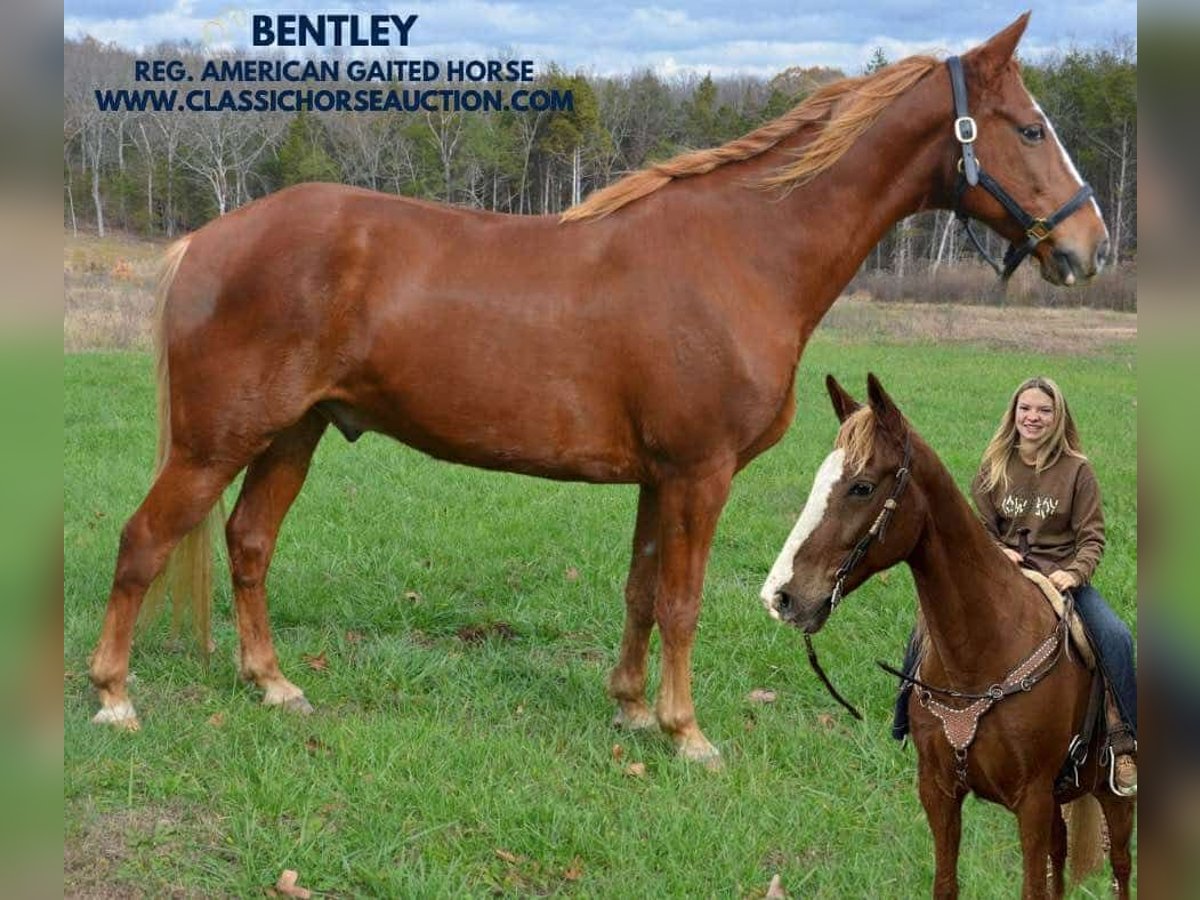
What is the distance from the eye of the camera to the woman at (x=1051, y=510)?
306cm

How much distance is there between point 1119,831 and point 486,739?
2.38 m

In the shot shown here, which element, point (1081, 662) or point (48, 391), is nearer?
point (48, 391)

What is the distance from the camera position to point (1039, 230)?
13.3 ft

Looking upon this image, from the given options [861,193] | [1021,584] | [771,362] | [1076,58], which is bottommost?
[1021,584]

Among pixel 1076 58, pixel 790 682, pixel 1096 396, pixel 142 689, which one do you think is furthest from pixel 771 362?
pixel 1076 58

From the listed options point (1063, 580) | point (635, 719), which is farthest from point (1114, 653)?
point (635, 719)

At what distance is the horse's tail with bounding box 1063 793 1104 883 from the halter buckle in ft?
6.60

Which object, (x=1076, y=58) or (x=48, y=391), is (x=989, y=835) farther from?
(x=1076, y=58)

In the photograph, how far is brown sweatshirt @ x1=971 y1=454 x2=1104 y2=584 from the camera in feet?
10.5

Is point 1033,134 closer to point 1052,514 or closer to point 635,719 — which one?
point 1052,514

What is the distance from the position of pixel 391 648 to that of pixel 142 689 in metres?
1.12

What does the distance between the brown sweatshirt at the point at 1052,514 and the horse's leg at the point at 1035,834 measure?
2.17 ft

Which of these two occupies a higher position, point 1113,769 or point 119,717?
point 1113,769

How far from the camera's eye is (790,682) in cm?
513
